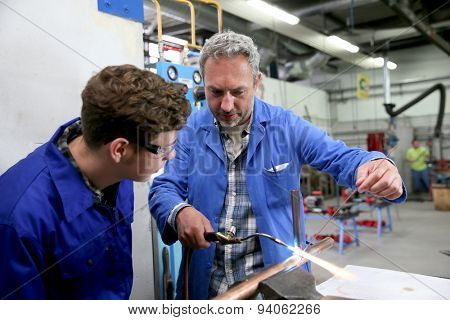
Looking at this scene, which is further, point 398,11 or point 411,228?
point 398,11

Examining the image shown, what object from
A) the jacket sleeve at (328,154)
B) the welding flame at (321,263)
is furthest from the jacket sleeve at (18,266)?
the jacket sleeve at (328,154)

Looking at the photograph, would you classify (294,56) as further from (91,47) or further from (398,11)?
(91,47)

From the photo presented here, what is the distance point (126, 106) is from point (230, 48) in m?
0.32

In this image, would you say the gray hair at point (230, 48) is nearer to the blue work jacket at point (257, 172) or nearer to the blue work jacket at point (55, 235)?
the blue work jacket at point (257, 172)

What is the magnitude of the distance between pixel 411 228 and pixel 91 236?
222 cm

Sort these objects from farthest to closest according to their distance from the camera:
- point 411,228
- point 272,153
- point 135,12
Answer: point 411,228 → point 135,12 → point 272,153

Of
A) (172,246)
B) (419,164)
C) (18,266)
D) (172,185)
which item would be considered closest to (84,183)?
(18,266)

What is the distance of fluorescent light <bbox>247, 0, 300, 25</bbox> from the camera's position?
3.22 metres

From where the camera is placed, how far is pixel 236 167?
34.3 inches

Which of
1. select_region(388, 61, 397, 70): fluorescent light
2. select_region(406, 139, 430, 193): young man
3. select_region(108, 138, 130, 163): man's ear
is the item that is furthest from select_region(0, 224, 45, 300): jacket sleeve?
select_region(388, 61, 397, 70): fluorescent light

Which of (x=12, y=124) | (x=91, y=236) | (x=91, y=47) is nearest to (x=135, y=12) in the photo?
(x=91, y=47)

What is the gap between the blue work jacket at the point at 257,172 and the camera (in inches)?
32.8

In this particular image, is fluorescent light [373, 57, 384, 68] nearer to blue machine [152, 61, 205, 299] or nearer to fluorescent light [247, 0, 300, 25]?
blue machine [152, 61, 205, 299]
